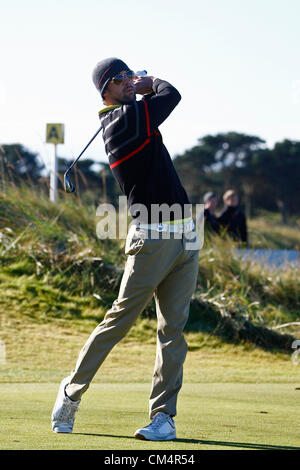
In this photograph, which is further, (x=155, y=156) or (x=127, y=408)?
(x=127, y=408)

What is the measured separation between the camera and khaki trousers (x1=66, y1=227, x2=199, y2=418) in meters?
4.09

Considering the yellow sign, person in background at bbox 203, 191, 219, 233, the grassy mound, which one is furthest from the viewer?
the yellow sign

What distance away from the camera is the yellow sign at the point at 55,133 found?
12.9m

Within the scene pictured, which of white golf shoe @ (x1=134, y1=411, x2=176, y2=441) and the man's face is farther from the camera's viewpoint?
the man's face

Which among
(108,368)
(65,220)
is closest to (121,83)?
(108,368)

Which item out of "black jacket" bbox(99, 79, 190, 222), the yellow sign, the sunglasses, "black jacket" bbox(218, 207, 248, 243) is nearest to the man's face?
the sunglasses

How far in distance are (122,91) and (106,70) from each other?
140mm

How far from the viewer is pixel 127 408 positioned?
5.10 metres

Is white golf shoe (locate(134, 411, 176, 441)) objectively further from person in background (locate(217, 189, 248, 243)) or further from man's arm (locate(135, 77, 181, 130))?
person in background (locate(217, 189, 248, 243))

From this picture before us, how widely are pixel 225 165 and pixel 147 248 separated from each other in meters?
41.3

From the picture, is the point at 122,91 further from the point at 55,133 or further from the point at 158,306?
the point at 55,133

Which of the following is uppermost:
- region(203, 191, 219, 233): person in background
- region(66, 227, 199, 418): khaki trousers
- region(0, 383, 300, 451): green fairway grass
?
region(203, 191, 219, 233): person in background

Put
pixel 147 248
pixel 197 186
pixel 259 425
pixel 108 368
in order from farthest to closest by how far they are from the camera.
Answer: pixel 197 186, pixel 108 368, pixel 259 425, pixel 147 248

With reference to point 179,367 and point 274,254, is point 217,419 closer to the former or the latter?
point 179,367
